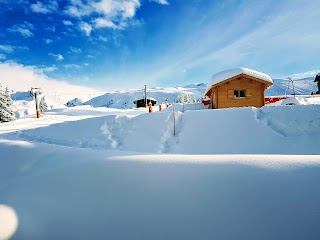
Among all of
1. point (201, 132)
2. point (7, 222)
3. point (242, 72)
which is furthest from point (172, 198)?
point (242, 72)

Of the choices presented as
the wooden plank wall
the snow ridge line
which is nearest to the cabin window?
the wooden plank wall

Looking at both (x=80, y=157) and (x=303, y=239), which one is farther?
(x=80, y=157)

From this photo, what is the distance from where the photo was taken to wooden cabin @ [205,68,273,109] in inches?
623

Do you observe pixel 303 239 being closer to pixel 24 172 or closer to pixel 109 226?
pixel 109 226

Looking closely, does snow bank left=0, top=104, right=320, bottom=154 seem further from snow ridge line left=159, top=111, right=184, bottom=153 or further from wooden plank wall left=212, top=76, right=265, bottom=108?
wooden plank wall left=212, top=76, right=265, bottom=108

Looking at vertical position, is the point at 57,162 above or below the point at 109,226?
above

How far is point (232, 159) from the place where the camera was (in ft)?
7.27

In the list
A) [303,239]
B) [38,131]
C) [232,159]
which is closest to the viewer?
[303,239]

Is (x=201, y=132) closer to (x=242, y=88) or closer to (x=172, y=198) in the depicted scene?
(x=172, y=198)

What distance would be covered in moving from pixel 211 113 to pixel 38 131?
808cm

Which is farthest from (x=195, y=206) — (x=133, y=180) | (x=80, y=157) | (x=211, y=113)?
(x=211, y=113)

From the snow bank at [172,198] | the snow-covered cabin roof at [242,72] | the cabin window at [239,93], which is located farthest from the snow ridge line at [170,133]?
the cabin window at [239,93]

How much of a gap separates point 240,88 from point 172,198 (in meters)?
16.1

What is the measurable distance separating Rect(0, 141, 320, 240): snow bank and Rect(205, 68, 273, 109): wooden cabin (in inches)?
586
